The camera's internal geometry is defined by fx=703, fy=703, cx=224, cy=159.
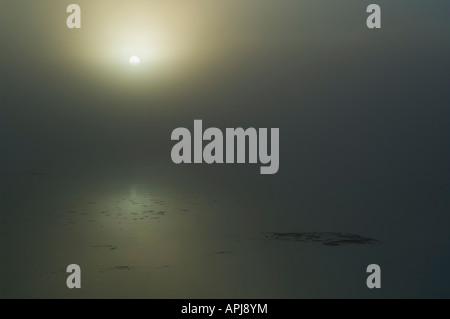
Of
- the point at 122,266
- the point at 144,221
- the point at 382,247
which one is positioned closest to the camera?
the point at 122,266

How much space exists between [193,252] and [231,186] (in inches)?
250

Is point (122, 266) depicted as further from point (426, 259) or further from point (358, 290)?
point (426, 259)

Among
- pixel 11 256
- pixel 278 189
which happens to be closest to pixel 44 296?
pixel 11 256

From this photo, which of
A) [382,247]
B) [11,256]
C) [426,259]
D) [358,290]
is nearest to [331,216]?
[382,247]

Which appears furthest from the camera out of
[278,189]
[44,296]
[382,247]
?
[278,189]

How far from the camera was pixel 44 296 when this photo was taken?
16.0 ft

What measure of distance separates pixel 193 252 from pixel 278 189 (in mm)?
6147

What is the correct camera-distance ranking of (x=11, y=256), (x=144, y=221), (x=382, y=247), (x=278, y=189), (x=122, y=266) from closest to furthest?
(x=122, y=266), (x=11, y=256), (x=382, y=247), (x=144, y=221), (x=278, y=189)

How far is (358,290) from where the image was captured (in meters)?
5.12

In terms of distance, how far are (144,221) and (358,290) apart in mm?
3351

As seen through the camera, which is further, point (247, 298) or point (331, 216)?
point (331, 216)

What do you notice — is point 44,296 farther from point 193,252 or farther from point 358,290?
point 358,290

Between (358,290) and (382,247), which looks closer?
(358,290)

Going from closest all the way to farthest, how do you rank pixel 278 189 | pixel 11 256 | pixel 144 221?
pixel 11 256
pixel 144 221
pixel 278 189
